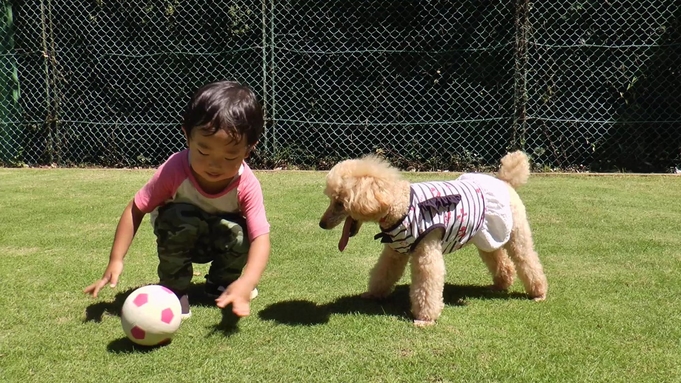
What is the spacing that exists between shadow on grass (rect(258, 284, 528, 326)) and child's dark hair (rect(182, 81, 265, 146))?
93 centimetres

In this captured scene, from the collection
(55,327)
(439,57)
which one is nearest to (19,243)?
(55,327)

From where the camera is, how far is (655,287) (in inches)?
135

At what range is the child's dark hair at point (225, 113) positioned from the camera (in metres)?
2.57

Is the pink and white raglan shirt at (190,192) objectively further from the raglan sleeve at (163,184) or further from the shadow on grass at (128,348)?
the shadow on grass at (128,348)

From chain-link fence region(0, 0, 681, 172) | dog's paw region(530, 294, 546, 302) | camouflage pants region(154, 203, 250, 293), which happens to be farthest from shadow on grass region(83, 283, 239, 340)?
chain-link fence region(0, 0, 681, 172)

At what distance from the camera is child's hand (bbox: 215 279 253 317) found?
2443 mm

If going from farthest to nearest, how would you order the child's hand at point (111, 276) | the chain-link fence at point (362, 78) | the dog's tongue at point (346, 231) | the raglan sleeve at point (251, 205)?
1. the chain-link fence at point (362, 78)
2. the dog's tongue at point (346, 231)
3. the raglan sleeve at point (251, 205)
4. the child's hand at point (111, 276)

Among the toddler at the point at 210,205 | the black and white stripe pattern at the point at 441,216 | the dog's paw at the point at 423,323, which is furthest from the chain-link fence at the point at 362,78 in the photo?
the dog's paw at the point at 423,323

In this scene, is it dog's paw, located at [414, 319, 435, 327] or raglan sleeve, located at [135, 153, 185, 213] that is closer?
dog's paw, located at [414, 319, 435, 327]

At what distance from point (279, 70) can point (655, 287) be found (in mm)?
5921

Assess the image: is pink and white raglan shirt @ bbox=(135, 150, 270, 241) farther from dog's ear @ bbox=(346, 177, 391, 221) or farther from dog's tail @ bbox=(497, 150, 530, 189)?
dog's tail @ bbox=(497, 150, 530, 189)

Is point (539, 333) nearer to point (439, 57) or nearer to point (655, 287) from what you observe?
point (655, 287)

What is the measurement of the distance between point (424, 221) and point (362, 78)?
17.9 ft

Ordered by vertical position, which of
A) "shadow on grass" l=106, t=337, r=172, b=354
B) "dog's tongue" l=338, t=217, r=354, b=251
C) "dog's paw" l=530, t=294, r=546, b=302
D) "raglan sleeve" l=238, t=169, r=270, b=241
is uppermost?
"raglan sleeve" l=238, t=169, r=270, b=241
